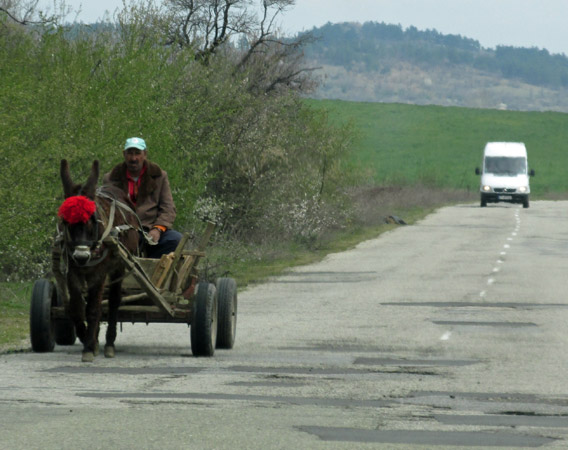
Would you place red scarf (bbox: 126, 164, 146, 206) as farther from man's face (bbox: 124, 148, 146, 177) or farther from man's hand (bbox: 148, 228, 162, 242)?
man's hand (bbox: 148, 228, 162, 242)

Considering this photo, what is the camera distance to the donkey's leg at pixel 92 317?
Answer: 43.0 feet

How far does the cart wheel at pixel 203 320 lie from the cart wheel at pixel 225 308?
53 centimetres

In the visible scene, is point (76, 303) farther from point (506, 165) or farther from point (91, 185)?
point (506, 165)

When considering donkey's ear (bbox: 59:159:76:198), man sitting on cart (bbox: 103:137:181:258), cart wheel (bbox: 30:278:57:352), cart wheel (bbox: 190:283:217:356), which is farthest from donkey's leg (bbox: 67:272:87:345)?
man sitting on cart (bbox: 103:137:181:258)

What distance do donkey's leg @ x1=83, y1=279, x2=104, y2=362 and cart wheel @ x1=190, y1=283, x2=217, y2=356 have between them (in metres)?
0.99

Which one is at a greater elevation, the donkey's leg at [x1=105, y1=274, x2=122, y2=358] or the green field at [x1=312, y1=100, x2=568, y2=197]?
the donkey's leg at [x1=105, y1=274, x2=122, y2=358]

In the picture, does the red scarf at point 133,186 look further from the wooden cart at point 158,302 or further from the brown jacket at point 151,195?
the wooden cart at point 158,302

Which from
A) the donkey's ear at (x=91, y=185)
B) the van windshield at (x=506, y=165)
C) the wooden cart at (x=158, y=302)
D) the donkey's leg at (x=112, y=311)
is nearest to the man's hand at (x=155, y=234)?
the wooden cart at (x=158, y=302)

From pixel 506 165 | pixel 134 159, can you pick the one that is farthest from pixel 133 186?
pixel 506 165

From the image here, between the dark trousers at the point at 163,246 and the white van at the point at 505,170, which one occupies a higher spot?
the dark trousers at the point at 163,246

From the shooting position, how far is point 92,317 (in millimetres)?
13133

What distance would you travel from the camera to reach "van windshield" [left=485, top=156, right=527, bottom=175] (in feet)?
220

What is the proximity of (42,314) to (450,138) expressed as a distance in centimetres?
11679

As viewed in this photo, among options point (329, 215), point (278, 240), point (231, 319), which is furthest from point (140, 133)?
point (329, 215)
